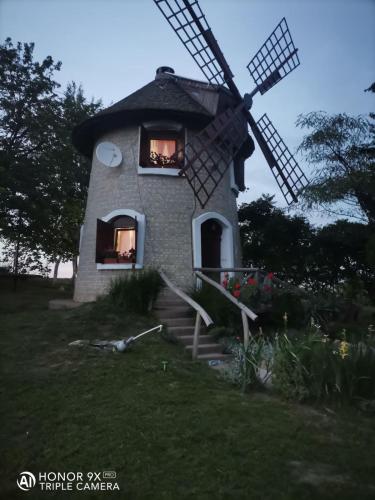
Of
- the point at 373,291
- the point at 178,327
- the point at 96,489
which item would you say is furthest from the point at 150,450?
the point at 373,291

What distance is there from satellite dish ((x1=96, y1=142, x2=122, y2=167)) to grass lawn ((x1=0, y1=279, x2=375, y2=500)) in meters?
6.23

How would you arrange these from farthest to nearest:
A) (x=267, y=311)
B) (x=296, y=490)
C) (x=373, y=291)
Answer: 1. (x=373, y=291)
2. (x=267, y=311)
3. (x=296, y=490)

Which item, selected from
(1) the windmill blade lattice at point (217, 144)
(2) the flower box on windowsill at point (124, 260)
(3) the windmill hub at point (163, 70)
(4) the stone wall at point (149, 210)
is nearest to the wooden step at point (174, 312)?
(4) the stone wall at point (149, 210)

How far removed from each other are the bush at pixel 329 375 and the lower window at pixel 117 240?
20.1ft

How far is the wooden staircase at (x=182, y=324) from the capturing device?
6.47 meters

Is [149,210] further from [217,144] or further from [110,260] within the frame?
[217,144]

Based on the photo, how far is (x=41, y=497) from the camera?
2.46 metres

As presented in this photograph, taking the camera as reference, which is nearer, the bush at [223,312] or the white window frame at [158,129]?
the bush at [223,312]

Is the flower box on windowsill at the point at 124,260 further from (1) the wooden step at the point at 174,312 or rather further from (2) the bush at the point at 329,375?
(2) the bush at the point at 329,375

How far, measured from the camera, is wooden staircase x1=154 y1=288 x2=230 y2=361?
647cm

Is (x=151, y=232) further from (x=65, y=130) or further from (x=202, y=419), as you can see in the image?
(x=65, y=130)

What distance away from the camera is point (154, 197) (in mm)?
10016

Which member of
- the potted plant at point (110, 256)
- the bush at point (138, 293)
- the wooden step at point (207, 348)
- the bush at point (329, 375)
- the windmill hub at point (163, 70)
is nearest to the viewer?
the bush at point (329, 375)

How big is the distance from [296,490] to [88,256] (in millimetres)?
9179
